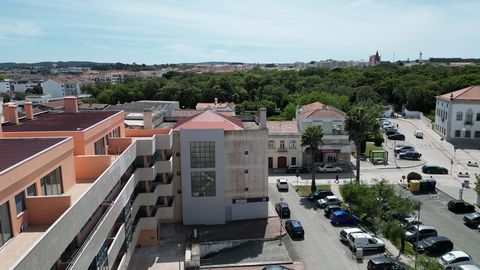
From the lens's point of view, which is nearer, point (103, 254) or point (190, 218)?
point (103, 254)

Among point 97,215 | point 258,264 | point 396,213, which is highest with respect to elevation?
point 97,215

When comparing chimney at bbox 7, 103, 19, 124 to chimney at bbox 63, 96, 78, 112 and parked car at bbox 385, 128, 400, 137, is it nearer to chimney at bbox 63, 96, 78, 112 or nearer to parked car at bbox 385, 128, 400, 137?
chimney at bbox 63, 96, 78, 112

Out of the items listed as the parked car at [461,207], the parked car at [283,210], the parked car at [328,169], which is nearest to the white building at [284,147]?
the parked car at [328,169]

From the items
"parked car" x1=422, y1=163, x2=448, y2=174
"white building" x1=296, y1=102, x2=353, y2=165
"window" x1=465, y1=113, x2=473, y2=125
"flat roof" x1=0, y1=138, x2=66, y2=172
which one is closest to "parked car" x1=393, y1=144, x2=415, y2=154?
"parked car" x1=422, y1=163, x2=448, y2=174

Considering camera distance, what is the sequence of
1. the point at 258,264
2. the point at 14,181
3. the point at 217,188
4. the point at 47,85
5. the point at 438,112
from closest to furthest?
the point at 14,181
the point at 258,264
the point at 217,188
the point at 438,112
the point at 47,85

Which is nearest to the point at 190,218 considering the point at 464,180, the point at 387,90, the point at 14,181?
the point at 14,181

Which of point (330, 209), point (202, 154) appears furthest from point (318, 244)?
point (202, 154)

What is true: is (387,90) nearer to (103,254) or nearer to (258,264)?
(258,264)
